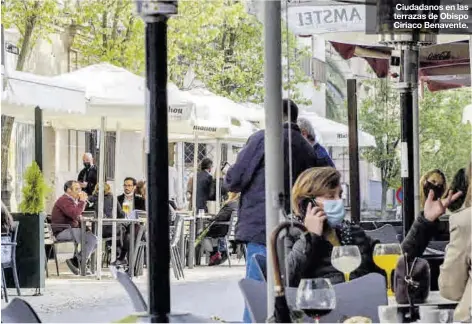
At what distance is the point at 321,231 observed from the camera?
609 centimetres

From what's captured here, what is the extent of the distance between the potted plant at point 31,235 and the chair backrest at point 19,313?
9.64m

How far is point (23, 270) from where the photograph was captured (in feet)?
46.0

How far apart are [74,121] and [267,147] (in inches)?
569

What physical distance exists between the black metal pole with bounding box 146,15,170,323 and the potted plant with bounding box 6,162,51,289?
10.0 meters

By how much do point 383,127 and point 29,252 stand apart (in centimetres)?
1613

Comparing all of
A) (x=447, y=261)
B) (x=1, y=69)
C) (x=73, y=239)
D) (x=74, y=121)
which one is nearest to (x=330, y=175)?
(x=447, y=261)

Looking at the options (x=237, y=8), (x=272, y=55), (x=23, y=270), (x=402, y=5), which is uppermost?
(x=237, y=8)

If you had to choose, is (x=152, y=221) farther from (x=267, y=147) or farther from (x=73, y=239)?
(x=73, y=239)

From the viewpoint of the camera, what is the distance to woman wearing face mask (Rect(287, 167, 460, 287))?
602cm

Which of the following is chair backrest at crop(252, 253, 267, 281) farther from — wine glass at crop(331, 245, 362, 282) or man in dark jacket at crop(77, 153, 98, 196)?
man in dark jacket at crop(77, 153, 98, 196)

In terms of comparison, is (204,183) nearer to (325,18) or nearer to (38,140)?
(38,140)

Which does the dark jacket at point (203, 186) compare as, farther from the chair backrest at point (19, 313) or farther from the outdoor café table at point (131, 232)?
the chair backrest at point (19, 313)

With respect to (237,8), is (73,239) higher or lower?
lower

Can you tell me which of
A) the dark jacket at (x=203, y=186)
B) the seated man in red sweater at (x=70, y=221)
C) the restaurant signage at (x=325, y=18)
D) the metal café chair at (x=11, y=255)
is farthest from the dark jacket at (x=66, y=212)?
the restaurant signage at (x=325, y=18)
